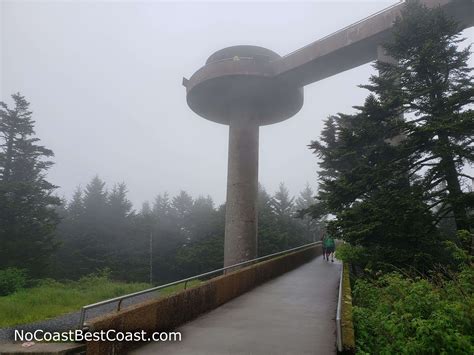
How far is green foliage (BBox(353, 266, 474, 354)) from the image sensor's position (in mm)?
4633

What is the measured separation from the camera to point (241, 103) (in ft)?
85.9

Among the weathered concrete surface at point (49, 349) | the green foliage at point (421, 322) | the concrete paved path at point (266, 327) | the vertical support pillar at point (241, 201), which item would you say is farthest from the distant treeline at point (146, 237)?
the weathered concrete surface at point (49, 349)

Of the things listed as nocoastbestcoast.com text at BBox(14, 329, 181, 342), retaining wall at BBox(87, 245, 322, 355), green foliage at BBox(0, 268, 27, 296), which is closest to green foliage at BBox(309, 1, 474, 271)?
retaining wall at BBox(87, 245, 322, 355)

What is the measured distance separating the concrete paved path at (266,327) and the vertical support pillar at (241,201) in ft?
41.5

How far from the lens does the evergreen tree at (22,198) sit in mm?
26250

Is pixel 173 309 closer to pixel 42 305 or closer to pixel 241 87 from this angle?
pixel 42 305

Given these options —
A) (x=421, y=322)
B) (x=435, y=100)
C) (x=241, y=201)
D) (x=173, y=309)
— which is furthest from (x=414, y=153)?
(x=241, y=201)

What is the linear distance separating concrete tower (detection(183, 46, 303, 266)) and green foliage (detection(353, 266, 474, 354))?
16344mm

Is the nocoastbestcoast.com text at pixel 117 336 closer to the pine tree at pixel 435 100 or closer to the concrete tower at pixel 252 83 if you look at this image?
the pine tree at pixel 435 100

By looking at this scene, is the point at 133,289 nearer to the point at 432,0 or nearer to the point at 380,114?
the point at 380,114

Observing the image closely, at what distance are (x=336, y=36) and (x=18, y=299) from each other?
2354 cm

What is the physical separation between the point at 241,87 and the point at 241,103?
1.23m

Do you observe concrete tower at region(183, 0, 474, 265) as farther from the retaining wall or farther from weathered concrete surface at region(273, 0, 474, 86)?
the retaining wall

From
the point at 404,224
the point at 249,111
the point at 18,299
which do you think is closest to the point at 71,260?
the point at 18,299
